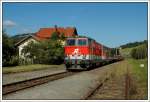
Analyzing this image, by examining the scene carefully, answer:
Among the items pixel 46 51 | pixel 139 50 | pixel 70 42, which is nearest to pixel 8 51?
pixel 70 42

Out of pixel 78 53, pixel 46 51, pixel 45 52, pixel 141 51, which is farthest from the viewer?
pixel 46 51

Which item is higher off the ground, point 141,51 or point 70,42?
point 70,42

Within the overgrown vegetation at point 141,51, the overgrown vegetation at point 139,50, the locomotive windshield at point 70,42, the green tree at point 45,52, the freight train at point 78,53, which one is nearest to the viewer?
the overgrown vegetation at point 139,50

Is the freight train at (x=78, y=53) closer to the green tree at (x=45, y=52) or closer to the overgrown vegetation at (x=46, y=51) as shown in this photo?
the overgrown vegetation at (x=46, y=51)

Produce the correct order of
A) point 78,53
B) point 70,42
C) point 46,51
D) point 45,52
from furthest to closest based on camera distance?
point 46,51
point 45,52
point 70,42
point 78,53

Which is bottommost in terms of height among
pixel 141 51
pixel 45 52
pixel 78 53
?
pixel 78 53

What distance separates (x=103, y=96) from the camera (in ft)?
40.2

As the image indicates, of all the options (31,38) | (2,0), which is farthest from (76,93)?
(31,38)

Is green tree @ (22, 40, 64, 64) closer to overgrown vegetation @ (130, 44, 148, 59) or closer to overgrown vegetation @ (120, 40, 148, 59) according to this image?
overgrown vegetation @ (120, 40, 148, 59)

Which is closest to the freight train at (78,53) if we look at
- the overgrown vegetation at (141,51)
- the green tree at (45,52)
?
the overgrown vegetation at (141,51)

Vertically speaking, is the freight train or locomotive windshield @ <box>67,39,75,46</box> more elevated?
locomotive windshield @ <box>67,39,75,46</box>

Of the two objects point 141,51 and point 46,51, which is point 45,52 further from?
point 141,51

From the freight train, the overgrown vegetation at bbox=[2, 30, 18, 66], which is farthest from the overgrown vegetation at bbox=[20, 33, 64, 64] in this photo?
the freight train

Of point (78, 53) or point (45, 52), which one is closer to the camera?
point (78, 53)
